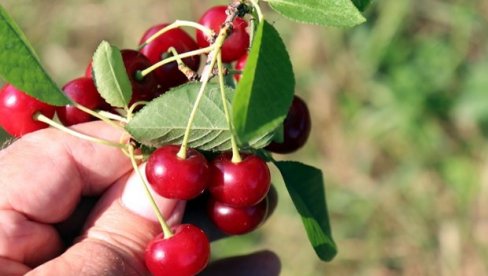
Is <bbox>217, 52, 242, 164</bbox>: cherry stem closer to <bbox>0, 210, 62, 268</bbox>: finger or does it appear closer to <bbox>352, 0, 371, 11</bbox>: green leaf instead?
<bbox>352, 0, 371, 11</bbox>: green leaf

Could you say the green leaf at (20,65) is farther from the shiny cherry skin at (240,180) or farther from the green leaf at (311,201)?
the green leaf at (311,201)

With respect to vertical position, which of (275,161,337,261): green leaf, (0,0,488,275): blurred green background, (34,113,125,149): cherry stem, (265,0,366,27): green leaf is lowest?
(0,0,488,275): blurred green background

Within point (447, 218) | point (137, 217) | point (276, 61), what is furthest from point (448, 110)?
point (276, 61)

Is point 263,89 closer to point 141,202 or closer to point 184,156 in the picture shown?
point 184,156

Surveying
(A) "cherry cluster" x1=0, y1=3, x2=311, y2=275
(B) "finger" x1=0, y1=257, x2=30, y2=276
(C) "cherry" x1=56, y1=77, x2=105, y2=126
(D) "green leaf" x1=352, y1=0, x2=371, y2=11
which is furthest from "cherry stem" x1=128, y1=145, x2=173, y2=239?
(D) "green leaf" x1=352, y1=0, x2=371, y2=11

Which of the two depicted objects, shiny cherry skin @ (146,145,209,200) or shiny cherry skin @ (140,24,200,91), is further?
shiny cherry skin @ (140,24,200,91)

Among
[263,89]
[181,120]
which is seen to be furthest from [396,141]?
[263,89]
